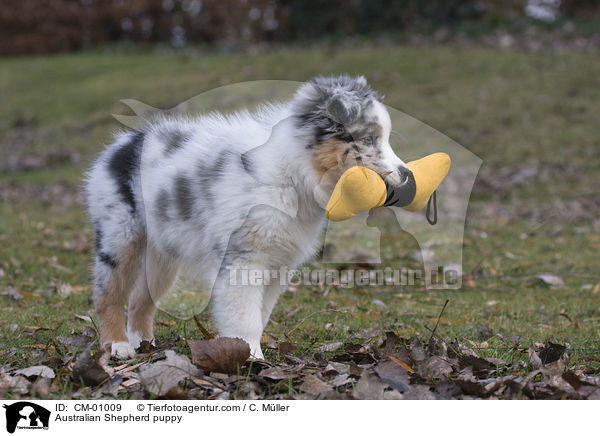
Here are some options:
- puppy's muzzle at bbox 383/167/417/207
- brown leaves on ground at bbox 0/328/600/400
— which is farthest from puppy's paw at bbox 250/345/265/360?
puppy's muzzle at bbox 383/167/417/207

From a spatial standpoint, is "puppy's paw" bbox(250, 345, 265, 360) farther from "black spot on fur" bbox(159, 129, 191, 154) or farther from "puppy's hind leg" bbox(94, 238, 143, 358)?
"black spot on fur" bbox(159, 129, 191, 154)

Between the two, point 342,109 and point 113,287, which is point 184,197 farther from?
point 342,109

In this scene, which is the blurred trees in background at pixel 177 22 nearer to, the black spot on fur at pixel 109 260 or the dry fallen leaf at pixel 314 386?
the black spot on fur at pixel 109 260

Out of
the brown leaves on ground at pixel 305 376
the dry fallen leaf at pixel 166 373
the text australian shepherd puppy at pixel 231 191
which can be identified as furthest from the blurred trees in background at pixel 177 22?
the dry fallen leaf at pixel 166 373

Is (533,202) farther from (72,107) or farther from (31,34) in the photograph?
(31,34)

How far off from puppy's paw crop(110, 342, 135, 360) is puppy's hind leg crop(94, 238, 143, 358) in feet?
0.41

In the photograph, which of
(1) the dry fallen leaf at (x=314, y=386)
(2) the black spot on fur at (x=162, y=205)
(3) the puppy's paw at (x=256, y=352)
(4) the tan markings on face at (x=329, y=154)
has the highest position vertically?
(4) the tan markings on face at (x=329, y=154)

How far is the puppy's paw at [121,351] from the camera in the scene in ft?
12.6

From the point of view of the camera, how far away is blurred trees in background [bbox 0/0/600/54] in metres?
25.8

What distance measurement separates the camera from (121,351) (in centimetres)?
391
